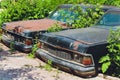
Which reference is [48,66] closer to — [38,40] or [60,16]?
[38,40]

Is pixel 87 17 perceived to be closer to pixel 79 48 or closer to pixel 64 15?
pixel 64 15

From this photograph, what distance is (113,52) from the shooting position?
662cm

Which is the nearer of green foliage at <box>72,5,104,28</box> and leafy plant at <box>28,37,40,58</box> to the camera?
leafy plant at <box>28,37,40,58</box>

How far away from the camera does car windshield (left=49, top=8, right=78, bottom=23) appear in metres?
9.39

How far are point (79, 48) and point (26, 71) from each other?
5.47ft

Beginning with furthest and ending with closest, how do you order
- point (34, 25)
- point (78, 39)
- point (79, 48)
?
point (34, 25) → point (78, 39) → point (79, 48)

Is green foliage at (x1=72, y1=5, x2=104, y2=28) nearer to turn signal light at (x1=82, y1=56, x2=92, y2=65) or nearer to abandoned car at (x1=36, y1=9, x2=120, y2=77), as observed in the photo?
abandoned car at (x1=36, y1=9, x2=120, y2=77)

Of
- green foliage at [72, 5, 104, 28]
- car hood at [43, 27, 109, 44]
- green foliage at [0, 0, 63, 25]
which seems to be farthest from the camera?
green foliage at [0, 0, 63, 25]

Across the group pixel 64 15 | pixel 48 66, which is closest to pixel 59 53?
pixel 48 66

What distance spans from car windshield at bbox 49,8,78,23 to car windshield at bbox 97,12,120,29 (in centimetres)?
128

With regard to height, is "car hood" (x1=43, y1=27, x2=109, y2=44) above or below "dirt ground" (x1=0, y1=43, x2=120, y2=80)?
above

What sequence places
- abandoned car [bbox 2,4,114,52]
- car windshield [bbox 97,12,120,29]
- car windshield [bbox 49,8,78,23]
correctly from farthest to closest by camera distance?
1. car windshield [bbox 49,8,78,23]
2. abandoned car [bbox 2,4,114,52]
3. car windshield [bbox 97,12,120,29]

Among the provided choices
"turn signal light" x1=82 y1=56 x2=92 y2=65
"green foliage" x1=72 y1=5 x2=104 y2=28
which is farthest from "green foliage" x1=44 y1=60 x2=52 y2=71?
"green foliage" x1=72 y1=5 x2=104 y2=28

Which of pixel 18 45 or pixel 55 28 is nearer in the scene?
pixel 55 28
